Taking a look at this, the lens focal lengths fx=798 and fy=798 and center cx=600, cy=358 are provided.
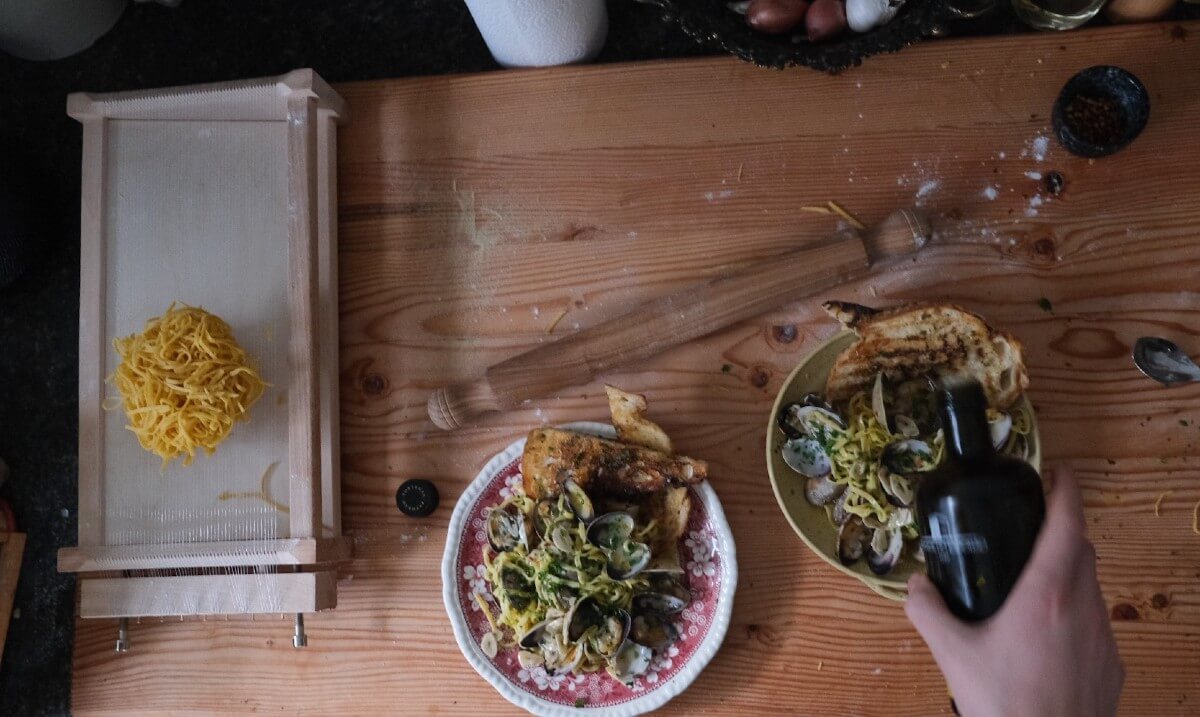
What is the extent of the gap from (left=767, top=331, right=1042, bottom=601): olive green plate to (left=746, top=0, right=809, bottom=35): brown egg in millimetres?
448

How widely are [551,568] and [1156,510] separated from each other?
934 millimetres

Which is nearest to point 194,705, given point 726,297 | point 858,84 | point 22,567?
point 22,567

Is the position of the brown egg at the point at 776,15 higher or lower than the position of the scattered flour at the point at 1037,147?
higher

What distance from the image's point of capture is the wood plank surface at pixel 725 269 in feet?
4.09

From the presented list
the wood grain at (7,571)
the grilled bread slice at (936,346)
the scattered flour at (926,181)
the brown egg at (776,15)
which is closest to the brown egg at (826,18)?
the brown egg at (776,15)

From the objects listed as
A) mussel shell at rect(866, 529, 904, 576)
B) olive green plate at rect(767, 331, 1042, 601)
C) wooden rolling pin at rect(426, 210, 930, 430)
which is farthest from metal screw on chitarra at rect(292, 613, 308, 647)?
mussel shell at rect(866, 529, 904, 576)

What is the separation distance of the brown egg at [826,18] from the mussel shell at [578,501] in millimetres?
733

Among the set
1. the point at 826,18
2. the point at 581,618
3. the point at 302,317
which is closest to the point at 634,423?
the point at 581,618

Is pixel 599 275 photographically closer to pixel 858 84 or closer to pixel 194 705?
pixel 858 84

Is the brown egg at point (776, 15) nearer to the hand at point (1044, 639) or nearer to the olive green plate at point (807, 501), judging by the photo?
the olive green plate at point (807, 501)

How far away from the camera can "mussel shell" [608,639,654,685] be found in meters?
1.18

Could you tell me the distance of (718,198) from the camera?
130 centimetres

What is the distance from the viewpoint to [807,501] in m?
1.19

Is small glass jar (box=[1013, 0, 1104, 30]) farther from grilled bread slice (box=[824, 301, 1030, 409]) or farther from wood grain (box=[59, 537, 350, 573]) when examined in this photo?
wood grain (box=[59, 537, 350, 573])
